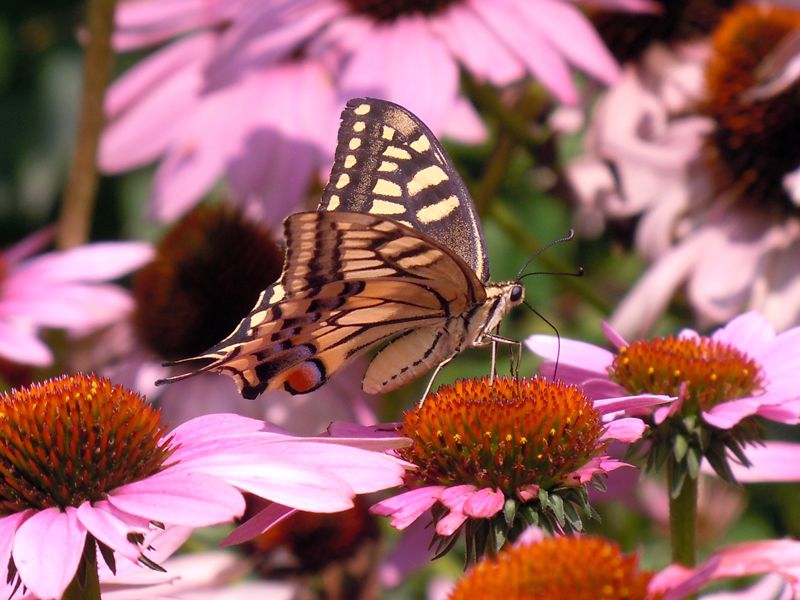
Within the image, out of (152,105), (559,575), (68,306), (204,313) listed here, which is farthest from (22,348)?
(559,575)

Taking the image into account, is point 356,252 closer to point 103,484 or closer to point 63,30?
point 103,484

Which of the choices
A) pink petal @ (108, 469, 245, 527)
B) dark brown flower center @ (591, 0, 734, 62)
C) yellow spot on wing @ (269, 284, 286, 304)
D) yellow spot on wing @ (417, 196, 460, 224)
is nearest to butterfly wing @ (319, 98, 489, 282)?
yellow spot on wing @ (417, 196, 460, 224)

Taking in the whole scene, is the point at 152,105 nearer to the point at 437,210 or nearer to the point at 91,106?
the point at 91,106

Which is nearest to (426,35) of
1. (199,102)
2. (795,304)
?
(199,102)

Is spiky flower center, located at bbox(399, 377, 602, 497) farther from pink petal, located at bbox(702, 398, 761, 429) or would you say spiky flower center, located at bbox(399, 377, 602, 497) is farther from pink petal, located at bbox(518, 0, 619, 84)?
pink petal, located at bbox(518, 0, 619, 84)

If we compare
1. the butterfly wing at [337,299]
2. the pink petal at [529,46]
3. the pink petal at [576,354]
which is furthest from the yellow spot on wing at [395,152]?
the pink petal at [529,46]
